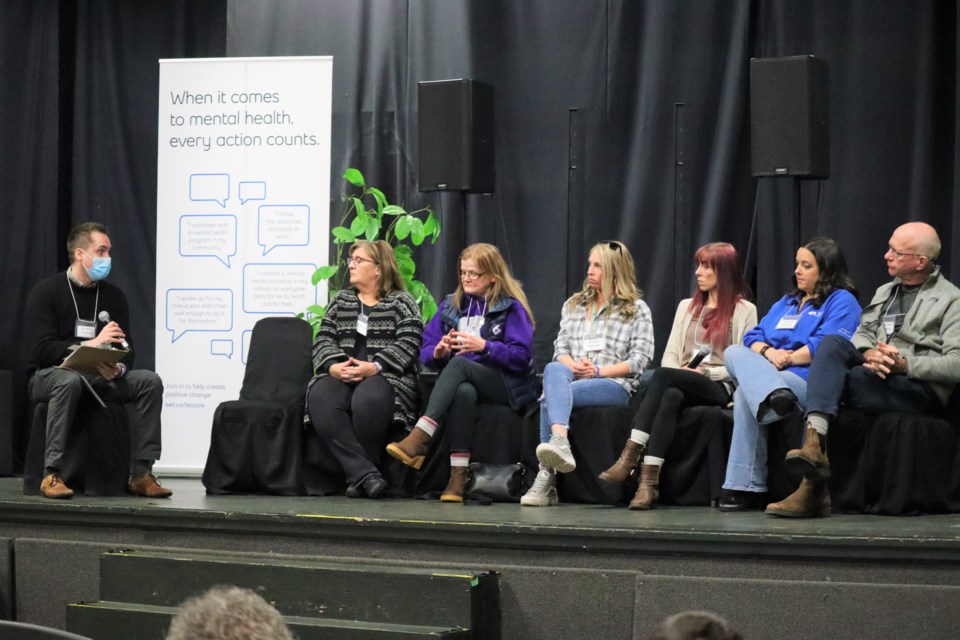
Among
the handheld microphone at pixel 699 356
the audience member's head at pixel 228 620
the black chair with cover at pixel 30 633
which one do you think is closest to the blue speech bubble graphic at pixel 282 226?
the handheld microphone at pixel 699 356

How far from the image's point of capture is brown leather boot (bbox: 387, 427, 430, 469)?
15.6 feet

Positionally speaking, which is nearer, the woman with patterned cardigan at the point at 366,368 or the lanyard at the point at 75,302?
the woman with patterned cardigan at the point at 366,368

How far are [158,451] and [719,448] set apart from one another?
2262mm

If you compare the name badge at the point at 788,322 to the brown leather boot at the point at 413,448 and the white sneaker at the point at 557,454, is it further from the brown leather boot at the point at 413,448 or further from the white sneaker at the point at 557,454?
the brown leather boot at the point at 413,448

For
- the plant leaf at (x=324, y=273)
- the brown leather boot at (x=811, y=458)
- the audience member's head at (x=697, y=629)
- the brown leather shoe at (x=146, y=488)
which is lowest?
the brown leather shoe at (x=146, y=488)

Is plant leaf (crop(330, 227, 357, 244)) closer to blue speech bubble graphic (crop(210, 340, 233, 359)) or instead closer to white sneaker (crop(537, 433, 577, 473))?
blue speech bubble graphic (crop(210, 340, 233, 359))

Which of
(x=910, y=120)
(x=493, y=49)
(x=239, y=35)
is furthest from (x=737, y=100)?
(x=239, y=35)

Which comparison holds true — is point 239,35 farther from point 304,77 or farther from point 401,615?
point 401,615

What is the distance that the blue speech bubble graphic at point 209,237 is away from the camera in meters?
6.39

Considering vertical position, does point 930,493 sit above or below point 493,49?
below

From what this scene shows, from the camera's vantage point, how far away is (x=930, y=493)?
4.36 m

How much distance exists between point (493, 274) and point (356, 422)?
32.7 inches

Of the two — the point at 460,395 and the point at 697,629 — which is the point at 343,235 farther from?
the point at 697,629

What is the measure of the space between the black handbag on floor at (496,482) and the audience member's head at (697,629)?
3.11 meters
